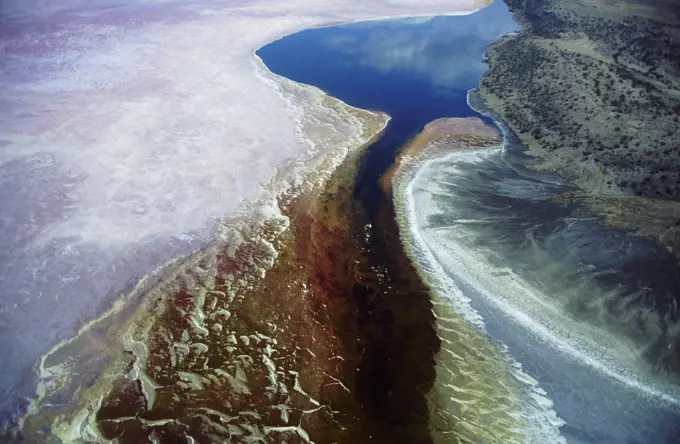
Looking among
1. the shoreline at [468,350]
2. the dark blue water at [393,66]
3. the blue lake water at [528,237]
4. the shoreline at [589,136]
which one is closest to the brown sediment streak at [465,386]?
the shoreline at [468,350]

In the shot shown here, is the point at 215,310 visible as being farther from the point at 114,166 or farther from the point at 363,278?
the point at 114,166

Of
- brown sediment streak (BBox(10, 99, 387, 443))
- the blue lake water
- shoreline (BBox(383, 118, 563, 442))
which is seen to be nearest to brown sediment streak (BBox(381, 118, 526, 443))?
shoreline (BBox(383, 118, 563, 442))

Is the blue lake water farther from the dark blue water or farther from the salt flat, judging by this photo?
the salt flat

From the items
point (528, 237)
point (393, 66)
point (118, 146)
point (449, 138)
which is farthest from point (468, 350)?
point (393, 66)

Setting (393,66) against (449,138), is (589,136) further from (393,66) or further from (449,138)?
(393,66)

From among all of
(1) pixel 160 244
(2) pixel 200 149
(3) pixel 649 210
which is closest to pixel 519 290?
(3) pixel 649 210

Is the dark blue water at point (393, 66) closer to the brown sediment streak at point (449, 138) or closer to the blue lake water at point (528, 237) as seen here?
the blue lake water at point (528, 237)
